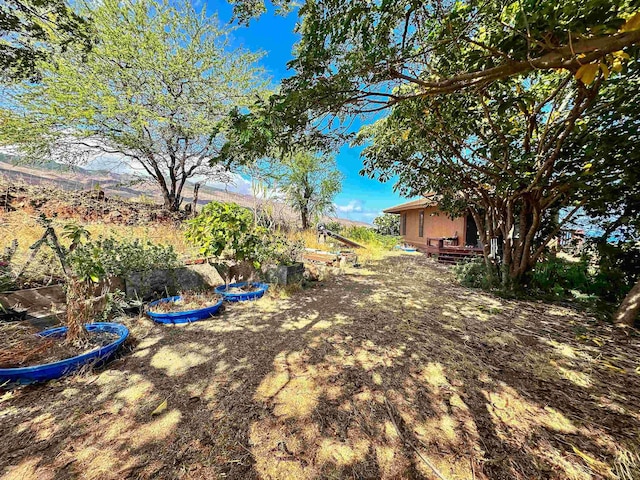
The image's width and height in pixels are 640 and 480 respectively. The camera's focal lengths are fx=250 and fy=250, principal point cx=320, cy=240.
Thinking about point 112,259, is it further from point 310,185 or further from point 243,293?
point 310,185

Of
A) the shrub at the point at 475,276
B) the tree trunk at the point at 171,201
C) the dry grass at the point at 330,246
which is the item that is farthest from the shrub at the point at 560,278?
the tree trunk at the point at 171,201

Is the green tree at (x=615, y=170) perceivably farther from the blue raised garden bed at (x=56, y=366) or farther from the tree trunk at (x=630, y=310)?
the blue raised garden bed at (x=56, y=366)

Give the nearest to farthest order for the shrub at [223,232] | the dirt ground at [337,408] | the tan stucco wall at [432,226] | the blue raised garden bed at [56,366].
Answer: the dirt ground at [337,408], the blue raised garden bed at [56,366], the shrub at [223,232], the tan stucco wall at [432,226]

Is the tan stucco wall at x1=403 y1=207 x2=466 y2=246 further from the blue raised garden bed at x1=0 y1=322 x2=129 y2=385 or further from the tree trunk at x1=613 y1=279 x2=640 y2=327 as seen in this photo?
the blue raised garden bed at x1=0 y1=322 x2=129 y2=385

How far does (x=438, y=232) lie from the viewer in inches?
555

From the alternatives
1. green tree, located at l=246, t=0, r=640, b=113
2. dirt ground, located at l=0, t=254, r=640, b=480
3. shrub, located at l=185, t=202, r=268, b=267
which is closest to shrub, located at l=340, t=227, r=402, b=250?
shrub, located at l=185, t=202, r=268, b=267

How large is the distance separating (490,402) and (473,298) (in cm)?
330

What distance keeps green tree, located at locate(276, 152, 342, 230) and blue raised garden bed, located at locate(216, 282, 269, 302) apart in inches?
398

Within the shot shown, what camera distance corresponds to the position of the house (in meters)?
9.45

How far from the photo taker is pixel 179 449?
140 centimetres

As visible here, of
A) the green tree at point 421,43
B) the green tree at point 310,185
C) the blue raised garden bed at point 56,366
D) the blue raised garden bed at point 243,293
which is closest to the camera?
the green tree at point 421,43

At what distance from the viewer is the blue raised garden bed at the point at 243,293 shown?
4043 mm

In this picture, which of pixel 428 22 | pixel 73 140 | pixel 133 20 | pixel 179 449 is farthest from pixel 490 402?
pixel 73 140

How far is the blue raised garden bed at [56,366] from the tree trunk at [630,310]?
5881mm
